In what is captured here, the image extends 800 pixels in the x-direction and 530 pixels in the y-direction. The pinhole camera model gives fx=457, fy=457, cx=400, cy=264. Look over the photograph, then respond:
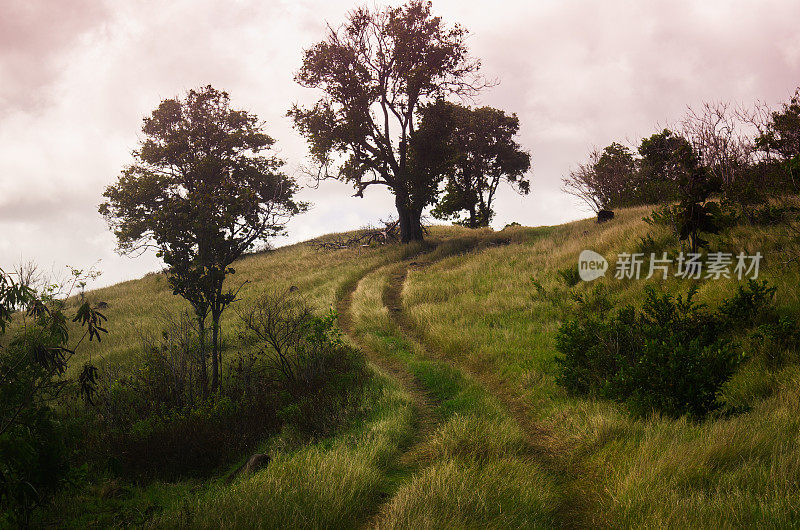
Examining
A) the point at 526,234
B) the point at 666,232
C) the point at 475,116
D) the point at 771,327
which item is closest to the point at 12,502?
the point at 771,327

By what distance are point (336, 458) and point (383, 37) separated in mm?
25472

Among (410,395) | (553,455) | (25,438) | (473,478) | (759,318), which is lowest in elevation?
(553,455)

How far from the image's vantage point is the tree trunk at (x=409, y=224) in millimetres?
28422

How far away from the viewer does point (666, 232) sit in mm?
14758

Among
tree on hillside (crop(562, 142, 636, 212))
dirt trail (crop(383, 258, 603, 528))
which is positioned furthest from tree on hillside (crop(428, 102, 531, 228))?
dirt trail (crop(383, 258, 603, 528))

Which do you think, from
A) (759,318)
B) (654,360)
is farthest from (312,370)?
(759,318)

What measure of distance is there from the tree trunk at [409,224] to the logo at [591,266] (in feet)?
45.2

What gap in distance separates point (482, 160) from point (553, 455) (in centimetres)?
3414

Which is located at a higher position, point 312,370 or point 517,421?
point 312,370

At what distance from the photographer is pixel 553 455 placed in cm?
658

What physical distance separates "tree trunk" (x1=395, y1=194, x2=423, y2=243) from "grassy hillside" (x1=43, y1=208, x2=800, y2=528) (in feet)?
51.4

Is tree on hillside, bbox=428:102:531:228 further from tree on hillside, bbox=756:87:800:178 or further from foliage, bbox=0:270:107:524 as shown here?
foliage, bbox=0:270:107:524

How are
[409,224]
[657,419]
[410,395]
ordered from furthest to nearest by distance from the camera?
[409,224] < [410,395] < [657,419]

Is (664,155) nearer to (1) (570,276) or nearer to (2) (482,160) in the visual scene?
(1) (570,276)
